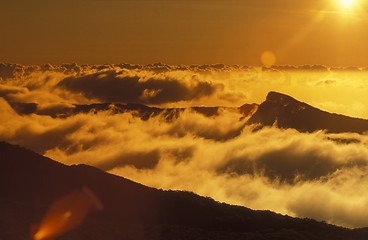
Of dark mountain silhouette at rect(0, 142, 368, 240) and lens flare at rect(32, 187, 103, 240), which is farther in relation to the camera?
dark mountain silhouette at rect(0, 142, 368, 240)

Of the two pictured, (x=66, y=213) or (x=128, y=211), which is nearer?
(x=66, y=213)

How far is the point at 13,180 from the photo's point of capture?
168500mm

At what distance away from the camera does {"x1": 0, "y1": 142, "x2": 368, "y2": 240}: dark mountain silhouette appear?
5910 inches

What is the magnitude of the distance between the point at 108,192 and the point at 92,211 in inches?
590

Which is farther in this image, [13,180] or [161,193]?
[161,193]

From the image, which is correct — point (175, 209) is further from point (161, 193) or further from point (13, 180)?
point (13, 180)

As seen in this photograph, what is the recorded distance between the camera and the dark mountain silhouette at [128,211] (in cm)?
15012

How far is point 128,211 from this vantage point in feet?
547

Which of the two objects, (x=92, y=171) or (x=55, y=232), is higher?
(x=92, y=171)

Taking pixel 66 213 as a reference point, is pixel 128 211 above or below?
above

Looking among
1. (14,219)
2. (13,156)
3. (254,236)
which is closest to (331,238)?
(254,236)

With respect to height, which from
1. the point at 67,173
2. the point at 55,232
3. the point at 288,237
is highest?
the point at 67,173

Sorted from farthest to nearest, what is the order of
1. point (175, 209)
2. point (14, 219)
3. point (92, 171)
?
point (92, 171) < point (175, 209) < point (14, 219)

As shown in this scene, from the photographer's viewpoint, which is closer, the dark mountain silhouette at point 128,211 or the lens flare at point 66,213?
the lens flare at point 66,213
